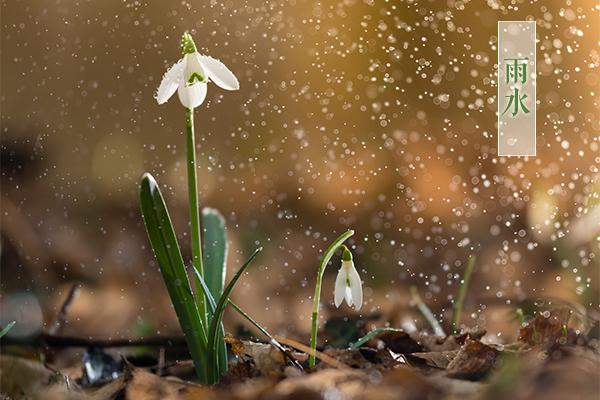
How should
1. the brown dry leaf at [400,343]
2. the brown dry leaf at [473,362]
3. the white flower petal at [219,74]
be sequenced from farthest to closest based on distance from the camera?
the brown dry leaf at [400,343]
the white flower petal at [219,74]
the brown dry leaf at [473,362]

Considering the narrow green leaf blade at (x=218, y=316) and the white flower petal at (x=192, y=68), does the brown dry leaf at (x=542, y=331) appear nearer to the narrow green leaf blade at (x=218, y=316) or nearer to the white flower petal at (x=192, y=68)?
the narrow green leaf blade at (x=218, y=316)

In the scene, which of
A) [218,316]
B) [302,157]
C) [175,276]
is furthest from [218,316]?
[302,157]

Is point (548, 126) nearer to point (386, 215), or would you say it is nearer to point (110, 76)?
point (386, 215)

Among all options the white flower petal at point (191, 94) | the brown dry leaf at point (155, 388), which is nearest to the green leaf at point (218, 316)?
the brown dry leaf at point (155, 388)

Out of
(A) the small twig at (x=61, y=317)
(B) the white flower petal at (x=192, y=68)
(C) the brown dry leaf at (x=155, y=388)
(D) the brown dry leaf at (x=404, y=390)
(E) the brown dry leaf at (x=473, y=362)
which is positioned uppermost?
(B) the white flower petal at (x=192, y=68)

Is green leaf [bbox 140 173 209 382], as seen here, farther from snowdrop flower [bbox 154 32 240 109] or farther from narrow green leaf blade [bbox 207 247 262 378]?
snowdrop flower [bbox 154 32 240 109]

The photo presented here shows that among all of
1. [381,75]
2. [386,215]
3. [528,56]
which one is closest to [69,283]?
[386,215]

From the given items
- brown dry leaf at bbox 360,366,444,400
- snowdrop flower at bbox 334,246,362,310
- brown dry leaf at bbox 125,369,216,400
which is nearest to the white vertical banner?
snowdrop flower at bbox 334,246,362,310
